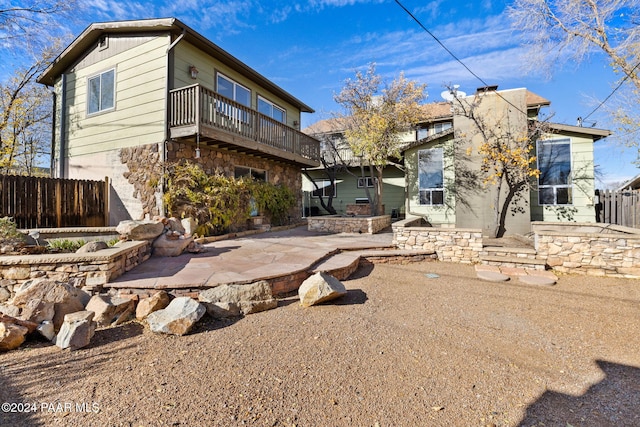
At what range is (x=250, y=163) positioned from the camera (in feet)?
31.8

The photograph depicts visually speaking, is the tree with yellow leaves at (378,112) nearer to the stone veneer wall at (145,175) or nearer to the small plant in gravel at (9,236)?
the stone veneer wall at (145,175)

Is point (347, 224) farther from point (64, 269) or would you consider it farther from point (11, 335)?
point (11, 335)

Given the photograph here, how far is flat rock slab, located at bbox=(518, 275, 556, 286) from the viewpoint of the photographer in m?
4.74

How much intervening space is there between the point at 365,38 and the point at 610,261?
8615 mm

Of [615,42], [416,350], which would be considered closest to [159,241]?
[416,350]

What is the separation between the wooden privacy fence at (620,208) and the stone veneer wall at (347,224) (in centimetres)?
639

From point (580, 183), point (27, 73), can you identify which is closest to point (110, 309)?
point (580, 183)

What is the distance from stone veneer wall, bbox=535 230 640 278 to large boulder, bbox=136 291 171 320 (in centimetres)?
655

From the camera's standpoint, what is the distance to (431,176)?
34.1 feet

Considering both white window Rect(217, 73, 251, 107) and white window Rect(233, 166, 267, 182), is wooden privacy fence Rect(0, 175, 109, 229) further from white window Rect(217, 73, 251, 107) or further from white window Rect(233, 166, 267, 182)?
white window Rect(217, 73, 251, 107)

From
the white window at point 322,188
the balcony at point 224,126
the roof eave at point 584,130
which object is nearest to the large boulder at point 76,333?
the balcony at point 224,126

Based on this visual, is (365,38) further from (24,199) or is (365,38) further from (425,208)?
(24,199)

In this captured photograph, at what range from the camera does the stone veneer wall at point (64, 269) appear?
3758 mm

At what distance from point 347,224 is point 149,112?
638 cm
